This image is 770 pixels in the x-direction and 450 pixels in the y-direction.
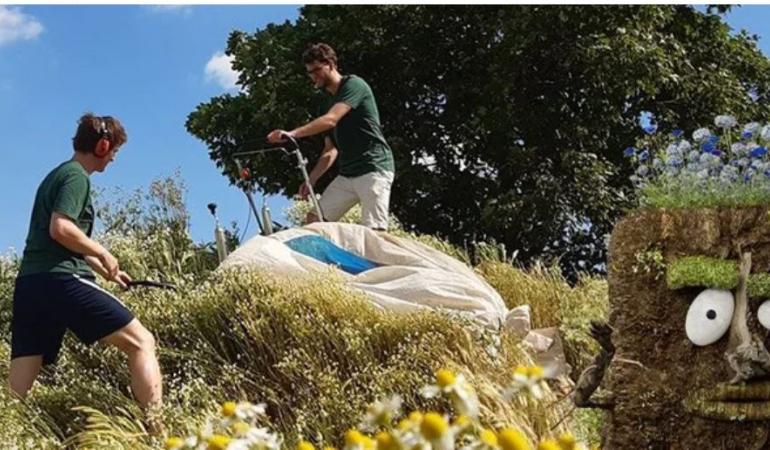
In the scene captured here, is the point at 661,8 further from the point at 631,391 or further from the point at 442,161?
the point at 631,391

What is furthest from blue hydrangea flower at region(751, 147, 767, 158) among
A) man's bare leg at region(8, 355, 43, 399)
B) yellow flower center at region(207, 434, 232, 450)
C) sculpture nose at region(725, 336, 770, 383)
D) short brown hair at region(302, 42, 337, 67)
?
yellow flower center at region(207, 434, 232, 450)

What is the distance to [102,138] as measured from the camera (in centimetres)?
554

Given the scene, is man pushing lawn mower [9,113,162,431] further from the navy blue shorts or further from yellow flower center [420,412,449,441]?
yellow flower center [420,412,449,441]

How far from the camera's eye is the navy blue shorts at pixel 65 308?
17.6ft

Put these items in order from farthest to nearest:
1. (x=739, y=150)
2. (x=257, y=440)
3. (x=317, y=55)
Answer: (x=317, y=55) → (x=739, y=150) → (x=257, y=440)

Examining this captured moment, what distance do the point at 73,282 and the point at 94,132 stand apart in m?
0.74

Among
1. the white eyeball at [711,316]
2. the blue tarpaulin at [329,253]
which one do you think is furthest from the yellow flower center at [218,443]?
the blue tarpaulin at [329,253]

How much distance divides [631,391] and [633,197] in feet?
31.7

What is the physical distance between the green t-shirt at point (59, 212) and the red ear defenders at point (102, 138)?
134mm

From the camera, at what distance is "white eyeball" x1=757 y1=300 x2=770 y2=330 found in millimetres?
4301

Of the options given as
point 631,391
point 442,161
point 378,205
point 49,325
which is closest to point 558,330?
point 378,205

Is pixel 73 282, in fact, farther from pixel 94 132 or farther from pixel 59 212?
pixel 94 132

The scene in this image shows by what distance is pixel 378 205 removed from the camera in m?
7.76

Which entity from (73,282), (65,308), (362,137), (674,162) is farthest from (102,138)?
(674,162)
